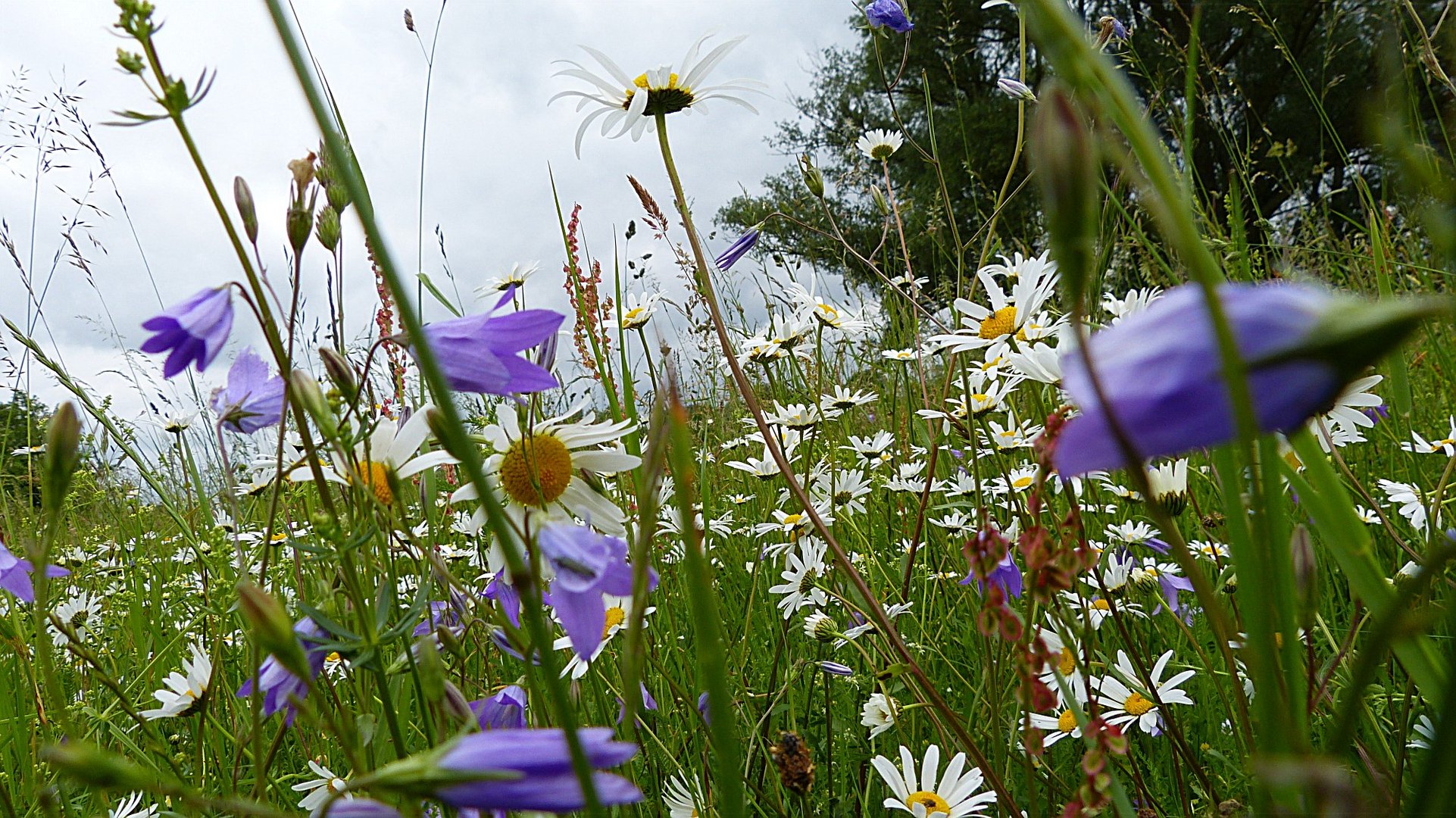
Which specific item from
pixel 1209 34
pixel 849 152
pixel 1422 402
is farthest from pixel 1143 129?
pixel 1209 34

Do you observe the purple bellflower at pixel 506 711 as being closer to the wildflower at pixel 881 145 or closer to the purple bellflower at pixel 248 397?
the purple bellflower at pixel 248 397

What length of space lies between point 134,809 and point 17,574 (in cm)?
48

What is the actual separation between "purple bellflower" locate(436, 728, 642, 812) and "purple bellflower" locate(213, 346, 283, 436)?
56 centimetres

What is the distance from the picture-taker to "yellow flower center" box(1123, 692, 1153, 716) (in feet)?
3.44

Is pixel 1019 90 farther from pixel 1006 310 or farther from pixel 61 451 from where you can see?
pixel 61 451

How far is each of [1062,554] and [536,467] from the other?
42 centimetres

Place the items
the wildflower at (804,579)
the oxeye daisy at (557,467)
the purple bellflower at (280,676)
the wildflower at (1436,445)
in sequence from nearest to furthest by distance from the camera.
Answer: the purple bellflower at (280,676) → the oxeye daisy at (557,467) → the wildflower at (804,579) → the wildflower at (1436,445)

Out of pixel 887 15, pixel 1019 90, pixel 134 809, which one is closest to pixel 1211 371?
pixel 134 809

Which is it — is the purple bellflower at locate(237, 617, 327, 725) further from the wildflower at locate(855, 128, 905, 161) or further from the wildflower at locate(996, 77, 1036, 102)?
the wildflower at locate(855, 128, 905, 161)

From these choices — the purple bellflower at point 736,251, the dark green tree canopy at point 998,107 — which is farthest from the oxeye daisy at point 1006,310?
the dark green tree canopy at point 998,107

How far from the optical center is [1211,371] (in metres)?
0.25

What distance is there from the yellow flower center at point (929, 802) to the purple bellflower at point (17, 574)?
32.7 inches

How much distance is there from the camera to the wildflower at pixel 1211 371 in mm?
235

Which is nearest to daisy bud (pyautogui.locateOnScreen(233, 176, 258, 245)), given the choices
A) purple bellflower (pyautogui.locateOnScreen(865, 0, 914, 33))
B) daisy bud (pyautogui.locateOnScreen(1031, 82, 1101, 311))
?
daisy bud (pyautogui.locateOnScreen(1031, 82, 1101, 311))
